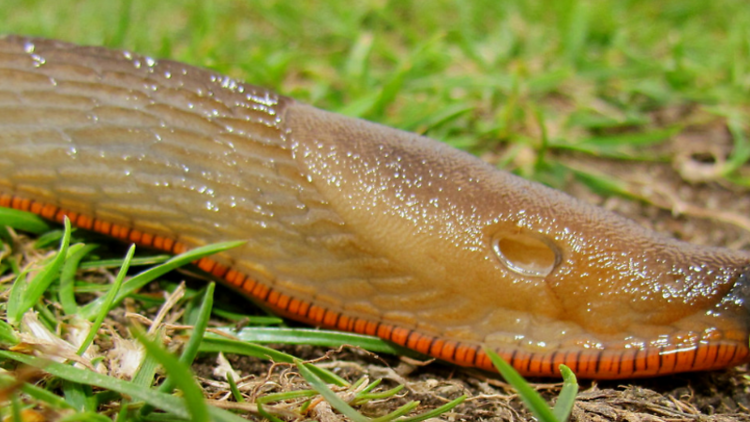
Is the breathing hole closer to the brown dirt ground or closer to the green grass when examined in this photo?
the brown dirt ground

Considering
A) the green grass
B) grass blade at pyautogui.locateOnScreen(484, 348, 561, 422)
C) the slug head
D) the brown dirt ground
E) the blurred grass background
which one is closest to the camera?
grass blade at pyautogui.locateOnScreen(484, 348, 561, 422)

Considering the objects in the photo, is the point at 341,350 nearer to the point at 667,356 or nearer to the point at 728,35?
the point at 667,356

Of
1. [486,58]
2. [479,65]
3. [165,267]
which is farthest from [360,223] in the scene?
[486,58]

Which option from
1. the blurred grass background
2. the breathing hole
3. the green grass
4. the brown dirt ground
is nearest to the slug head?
the breathing hole

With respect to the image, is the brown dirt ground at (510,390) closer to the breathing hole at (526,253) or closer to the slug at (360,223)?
the slug at (360,223)

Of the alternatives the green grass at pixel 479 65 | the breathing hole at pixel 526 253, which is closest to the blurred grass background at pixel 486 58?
the green grass at pixel 479 65

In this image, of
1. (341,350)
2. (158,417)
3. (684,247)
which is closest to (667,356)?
(684,247)

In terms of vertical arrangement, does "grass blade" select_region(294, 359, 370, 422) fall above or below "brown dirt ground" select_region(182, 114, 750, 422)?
below
